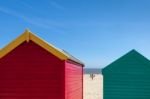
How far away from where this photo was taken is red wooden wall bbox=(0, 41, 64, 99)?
11.3 meters

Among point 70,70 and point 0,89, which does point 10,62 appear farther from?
point 70,70

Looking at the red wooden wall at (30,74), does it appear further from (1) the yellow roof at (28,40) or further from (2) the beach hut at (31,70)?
(1) the yellow roof at (28,40)

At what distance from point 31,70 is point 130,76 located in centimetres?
398

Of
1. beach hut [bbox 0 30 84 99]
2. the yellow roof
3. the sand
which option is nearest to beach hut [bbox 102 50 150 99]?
beach hut [bbox 0 30 84 99]

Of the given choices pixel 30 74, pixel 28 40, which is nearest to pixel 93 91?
Answer: pixel 30 74

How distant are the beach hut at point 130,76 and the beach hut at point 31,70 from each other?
7.47ft

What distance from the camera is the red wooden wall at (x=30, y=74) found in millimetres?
11320

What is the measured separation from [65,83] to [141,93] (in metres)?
3.50

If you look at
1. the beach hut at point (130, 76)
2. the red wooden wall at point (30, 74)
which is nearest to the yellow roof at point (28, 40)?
the red wooden wall at point (30, 74)

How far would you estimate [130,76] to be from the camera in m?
13.3

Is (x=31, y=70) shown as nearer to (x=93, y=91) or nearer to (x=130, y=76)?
(x=130, y=76)

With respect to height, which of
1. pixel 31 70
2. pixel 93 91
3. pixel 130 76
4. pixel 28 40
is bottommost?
pixel 93 91

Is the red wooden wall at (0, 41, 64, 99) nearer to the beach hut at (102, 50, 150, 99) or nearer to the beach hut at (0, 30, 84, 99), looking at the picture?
the beach hut at (0, 30, 84, 99)

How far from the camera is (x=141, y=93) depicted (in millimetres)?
13227
